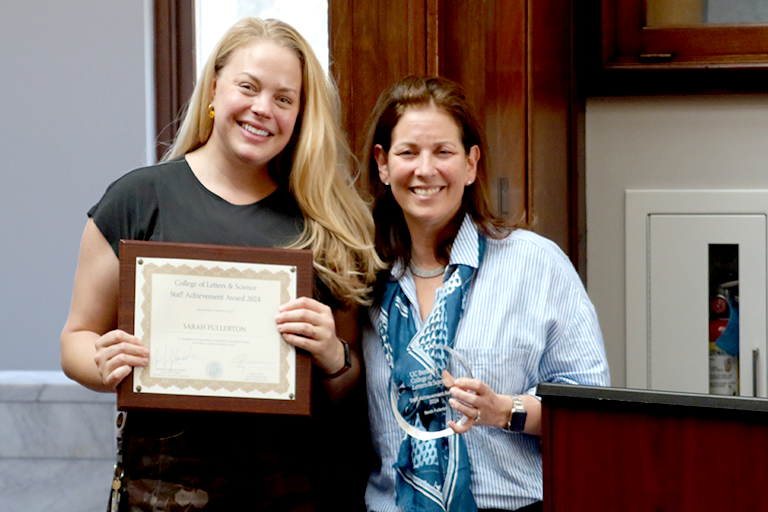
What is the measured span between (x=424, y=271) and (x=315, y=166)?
320mm

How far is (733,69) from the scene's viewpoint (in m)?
2.16

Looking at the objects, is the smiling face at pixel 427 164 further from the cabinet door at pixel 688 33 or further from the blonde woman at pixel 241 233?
the cabinet door at pixel 688 33

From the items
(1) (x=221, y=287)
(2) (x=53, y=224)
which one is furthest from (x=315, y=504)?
(2) (x=53, y=224)

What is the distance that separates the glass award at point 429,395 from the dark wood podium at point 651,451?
1.30ft

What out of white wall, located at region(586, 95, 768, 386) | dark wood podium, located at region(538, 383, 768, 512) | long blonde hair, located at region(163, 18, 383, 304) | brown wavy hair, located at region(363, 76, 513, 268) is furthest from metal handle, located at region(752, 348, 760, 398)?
dark wood podium, located at region(538, 383, 768, 512)

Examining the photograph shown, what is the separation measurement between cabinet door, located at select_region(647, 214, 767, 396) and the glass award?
1226 mm

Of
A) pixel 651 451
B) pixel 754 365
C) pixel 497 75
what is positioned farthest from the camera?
pixel 754 365

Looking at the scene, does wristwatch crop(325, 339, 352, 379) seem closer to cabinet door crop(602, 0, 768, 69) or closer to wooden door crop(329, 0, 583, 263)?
wooden door crop(329, 0, 583, 263)

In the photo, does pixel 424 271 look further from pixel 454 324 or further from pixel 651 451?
pixel 651 451

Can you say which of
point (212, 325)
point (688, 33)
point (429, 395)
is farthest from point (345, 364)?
point (688, 33)

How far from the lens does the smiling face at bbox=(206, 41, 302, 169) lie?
1.30 m

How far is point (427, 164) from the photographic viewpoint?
1.41m

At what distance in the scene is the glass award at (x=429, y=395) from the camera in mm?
1346

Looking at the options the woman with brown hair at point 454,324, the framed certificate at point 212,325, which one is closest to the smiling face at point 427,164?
the woman with brown hair at point 454,324
